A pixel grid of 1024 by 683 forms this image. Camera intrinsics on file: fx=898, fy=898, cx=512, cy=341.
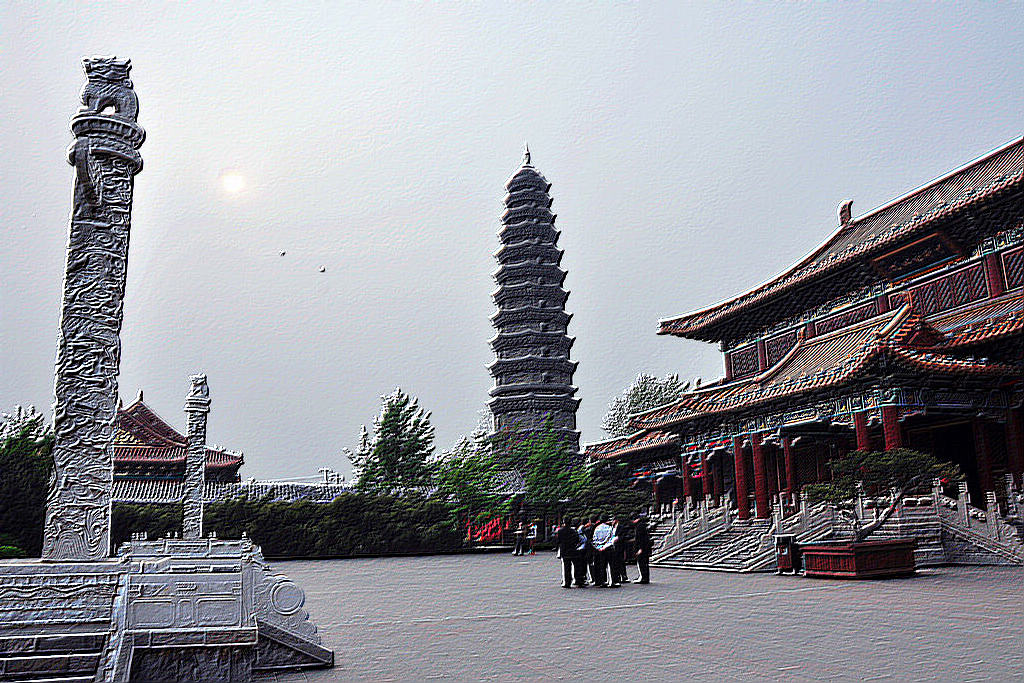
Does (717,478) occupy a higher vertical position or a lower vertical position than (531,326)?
lower

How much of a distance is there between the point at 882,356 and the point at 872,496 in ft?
11.5

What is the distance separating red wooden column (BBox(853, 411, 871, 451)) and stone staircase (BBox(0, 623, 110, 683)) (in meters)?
18.3

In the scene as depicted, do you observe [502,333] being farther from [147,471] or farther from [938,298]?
[938,298]

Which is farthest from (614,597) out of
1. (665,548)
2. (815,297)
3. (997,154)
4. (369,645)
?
(997,154)

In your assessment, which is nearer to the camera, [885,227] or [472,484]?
[885,227]

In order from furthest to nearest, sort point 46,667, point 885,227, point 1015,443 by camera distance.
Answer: point 885,227 < point 1015,443 < point 46,667

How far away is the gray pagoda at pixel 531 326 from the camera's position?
4503 centimetres

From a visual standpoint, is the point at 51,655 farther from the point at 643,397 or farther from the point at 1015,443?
the point at 643,397

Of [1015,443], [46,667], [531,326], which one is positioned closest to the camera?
[46,667]

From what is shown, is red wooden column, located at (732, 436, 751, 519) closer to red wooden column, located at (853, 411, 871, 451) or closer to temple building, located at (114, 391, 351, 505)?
red wooden column, located at (853, 411, 871, 451)

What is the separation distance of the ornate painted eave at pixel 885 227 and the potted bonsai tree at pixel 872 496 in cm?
739

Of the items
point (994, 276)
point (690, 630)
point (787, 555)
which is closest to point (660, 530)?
point (787, 555)

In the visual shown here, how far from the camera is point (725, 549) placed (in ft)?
66.7

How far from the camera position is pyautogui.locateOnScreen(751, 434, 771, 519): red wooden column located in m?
24.5
